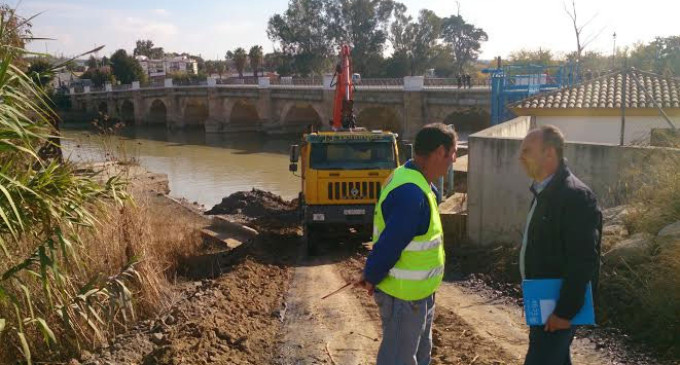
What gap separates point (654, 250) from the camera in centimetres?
585

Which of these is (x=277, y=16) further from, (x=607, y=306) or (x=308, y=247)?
(x=607, y=306)

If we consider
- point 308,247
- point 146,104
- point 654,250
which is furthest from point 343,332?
point 146,104

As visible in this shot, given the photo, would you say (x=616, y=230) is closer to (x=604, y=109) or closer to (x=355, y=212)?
(x=355, y=212)

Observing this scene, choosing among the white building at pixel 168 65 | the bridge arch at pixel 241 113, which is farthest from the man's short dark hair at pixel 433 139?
the white building at pixel 168 65

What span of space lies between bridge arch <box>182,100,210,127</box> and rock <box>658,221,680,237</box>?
49752 millimetres

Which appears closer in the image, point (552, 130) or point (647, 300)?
point (552, 130)

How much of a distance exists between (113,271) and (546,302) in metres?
4.39

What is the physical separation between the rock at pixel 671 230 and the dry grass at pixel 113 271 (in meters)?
5.04

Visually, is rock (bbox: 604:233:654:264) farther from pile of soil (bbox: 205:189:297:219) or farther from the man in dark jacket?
pile of soil (bbox: 205:189:297:219)

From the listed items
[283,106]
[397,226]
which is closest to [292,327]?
[397,226]

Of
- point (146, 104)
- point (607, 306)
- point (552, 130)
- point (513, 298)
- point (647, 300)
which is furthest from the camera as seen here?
point (146, 104)

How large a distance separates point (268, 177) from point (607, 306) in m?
20.9

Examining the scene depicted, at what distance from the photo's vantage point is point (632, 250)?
6055 millimetres

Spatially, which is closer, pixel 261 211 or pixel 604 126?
pixel 261 211
